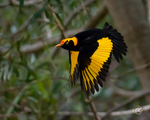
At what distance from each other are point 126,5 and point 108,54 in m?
0.62

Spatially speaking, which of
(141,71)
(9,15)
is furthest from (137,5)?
(9,15)

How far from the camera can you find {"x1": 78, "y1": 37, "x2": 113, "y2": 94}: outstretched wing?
2.74 feet

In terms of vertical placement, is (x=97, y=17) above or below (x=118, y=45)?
above

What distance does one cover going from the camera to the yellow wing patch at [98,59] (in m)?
0.84

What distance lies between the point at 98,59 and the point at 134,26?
1.89 feet

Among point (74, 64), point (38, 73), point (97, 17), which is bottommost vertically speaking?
point (38, 73)

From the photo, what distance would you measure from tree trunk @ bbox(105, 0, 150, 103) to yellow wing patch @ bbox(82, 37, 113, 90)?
530 millimetres

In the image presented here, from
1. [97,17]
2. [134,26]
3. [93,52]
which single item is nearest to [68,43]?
[93,52]

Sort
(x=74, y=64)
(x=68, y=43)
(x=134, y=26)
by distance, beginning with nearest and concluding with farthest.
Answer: (x=68, y=43), (x=74, y=64), (x=134, y=26)

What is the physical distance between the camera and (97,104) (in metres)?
2.33

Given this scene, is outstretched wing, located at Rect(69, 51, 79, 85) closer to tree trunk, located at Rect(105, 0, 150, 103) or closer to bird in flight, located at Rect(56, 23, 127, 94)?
bird in flight, located at Rect(56, 23, 127, 94)

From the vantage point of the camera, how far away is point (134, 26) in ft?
4.36

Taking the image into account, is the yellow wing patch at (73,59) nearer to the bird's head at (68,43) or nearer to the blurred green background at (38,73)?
the bird's head at (68,43)

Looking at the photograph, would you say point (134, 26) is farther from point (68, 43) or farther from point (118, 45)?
point (68, 43)
